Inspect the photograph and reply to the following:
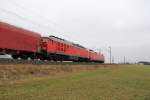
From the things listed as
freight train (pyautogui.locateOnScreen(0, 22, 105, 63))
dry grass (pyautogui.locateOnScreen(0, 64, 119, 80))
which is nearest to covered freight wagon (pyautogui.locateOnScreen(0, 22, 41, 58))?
freight train (pyautogui.locateOnScreen(0, 22, 105, 63))

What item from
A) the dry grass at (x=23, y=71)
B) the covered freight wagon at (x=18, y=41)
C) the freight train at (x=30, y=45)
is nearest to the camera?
the dry grass at (x=23, y=71)

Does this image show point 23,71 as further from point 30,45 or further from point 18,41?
point 30,45

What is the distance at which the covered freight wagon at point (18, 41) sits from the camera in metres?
25.3

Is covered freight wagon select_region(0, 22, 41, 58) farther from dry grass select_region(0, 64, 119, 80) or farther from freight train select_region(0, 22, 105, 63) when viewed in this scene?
dry grass select_region(0, 64, 119, 80)

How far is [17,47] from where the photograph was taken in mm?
27766

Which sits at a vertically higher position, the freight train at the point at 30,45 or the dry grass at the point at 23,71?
the freight train at the point at 30,45

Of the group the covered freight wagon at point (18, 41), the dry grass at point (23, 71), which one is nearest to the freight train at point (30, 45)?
the covered freight wagon at point (18, 41)

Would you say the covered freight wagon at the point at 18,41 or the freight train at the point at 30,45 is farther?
the freight train at the point at 30,45

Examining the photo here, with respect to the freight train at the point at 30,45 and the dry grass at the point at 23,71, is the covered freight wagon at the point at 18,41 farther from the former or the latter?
the dry grass at the point at 23,71

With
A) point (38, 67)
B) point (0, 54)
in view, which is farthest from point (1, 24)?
point (38, 67)

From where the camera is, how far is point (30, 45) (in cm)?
3097

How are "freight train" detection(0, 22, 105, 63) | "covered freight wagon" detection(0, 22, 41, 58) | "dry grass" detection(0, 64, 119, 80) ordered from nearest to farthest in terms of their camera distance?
"dry grass" detection(0, 64, 119, 80) < "covered freight wagon" detection(0, 22, 41, 58) < "freight train" detection(0, 22, 105, 63)

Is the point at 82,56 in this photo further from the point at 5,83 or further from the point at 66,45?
the point at 5,83

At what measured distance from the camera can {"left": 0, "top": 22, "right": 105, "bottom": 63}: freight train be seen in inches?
1012
